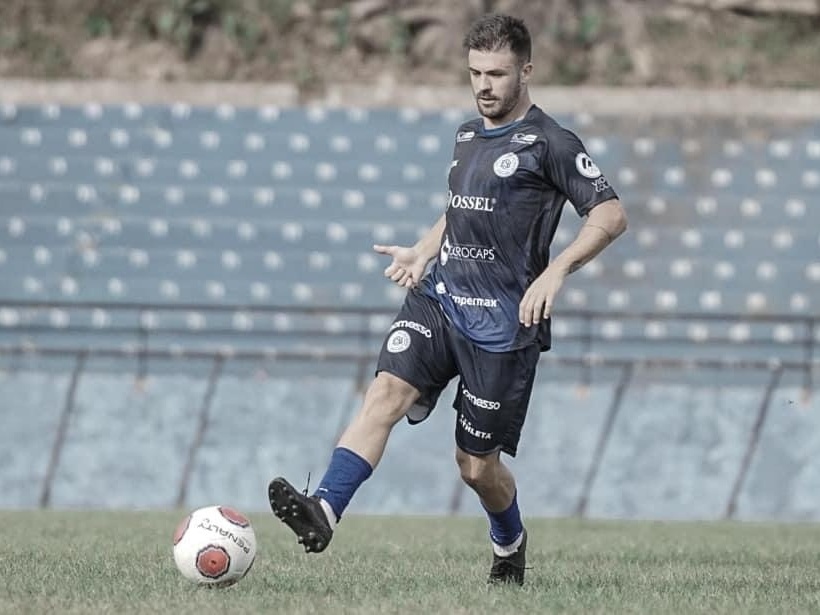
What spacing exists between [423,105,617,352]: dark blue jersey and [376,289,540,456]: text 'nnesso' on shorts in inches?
2.1

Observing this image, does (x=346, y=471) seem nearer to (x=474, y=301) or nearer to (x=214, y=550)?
(x=214, y=550)

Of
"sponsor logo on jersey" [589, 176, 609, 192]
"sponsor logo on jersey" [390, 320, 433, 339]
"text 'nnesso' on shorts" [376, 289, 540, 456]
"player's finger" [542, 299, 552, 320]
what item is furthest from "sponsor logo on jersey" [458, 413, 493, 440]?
"sponsor logo on jersey" [589, 176, 609, 192]

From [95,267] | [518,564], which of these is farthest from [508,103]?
[95,267]

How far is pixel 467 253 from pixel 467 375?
1.52 ft

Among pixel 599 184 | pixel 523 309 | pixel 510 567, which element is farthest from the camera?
pixel 510 567

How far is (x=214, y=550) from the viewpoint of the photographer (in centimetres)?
596

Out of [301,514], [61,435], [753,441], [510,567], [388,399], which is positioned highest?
[388,399]

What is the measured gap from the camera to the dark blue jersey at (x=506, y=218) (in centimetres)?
634

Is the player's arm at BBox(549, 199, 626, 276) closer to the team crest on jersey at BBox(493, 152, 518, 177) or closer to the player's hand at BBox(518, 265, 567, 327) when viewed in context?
the player's hand at BBox(518, 265, 567, 327)

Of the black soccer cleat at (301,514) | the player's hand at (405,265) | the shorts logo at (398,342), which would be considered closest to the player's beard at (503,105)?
the player's hand at (405,265)

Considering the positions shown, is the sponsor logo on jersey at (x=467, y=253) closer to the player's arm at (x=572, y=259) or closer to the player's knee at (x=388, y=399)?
the player's arm at (x=572, y=259)

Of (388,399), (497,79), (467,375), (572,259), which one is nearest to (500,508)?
(467,375)

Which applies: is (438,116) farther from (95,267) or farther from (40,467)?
(40,467)

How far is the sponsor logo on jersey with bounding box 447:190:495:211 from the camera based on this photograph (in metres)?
6.38
